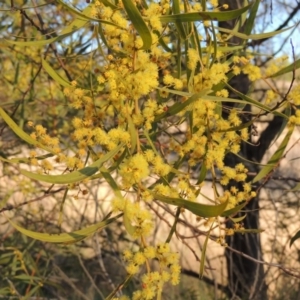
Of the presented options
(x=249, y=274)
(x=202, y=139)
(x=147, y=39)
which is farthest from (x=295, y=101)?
(x=249, y=274)

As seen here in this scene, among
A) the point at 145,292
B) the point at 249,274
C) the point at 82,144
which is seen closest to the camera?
the point at 145,292

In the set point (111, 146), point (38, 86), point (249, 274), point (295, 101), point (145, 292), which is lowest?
point (145, 292)

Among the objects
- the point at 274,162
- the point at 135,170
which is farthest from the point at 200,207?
the point at 274,162

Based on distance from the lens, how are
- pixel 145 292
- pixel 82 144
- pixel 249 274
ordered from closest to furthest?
pixel 145 292 → pixel 82 144 → pixel 249 274

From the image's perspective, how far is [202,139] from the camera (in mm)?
728

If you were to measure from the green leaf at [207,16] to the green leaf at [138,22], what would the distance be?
0.06 meters

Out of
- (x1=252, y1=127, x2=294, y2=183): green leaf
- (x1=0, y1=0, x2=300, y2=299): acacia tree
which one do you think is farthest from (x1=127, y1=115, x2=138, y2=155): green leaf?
(x1=252, y1=127, x2=294, y2=183): green leaf

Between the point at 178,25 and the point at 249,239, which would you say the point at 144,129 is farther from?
the point at 249,239

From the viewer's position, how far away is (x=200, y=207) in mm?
592

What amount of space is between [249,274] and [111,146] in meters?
1.80

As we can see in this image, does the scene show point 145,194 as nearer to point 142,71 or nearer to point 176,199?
point 176,199

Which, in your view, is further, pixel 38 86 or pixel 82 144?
pixel 38 86

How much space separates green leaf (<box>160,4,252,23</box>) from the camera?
62cm

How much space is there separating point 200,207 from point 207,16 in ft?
0.69
